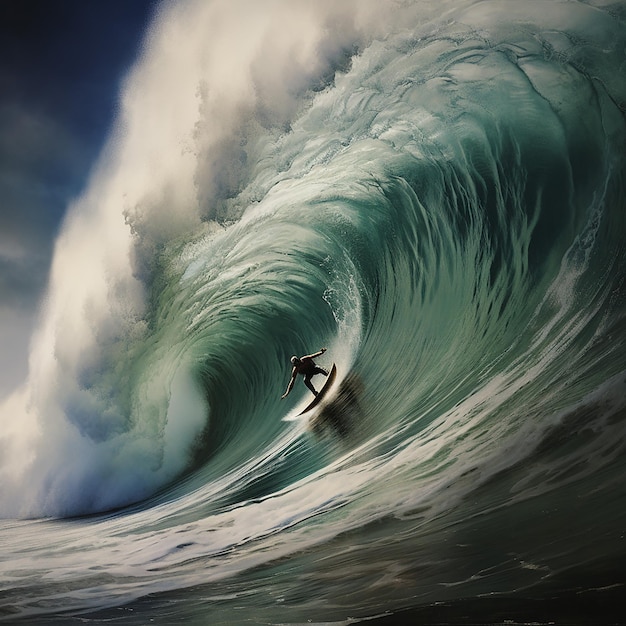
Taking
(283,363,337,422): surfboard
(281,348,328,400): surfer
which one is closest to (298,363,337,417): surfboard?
(283,363,337,422): surfboard

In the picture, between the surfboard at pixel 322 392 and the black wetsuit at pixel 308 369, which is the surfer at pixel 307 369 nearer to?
the black wetsuit at pixel 308 369

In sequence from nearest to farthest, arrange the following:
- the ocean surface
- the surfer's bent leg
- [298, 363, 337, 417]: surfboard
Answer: the ocean surface → [298, 363, 337, 417]: surfboard → the surfer's bent leg

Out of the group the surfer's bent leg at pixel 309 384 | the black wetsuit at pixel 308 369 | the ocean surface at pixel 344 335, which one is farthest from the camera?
the black wetsuit at pixel 308 369

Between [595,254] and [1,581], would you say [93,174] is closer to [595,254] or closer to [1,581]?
[1,581]

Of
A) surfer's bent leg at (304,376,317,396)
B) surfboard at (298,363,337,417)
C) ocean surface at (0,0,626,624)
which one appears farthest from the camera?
surfer's bent leg at (304,376,317,396)

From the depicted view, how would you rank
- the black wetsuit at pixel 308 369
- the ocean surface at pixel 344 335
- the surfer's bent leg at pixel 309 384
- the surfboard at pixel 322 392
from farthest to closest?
1. the black wetsuit at pixel 308 369
2. the surfer's bent leg at pixel 309 384
3. the surfboard at pixel 322 392
4. the ocean surface at pixel 344 335

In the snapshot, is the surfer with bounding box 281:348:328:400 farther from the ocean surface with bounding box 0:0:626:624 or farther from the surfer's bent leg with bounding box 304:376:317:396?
the ocean surface with bounding box 0:0:626:624

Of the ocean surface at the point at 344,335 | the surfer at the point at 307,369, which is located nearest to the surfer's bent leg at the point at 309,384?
the surfer at the point at 307,369

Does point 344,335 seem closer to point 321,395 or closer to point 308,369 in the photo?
point 308,369
